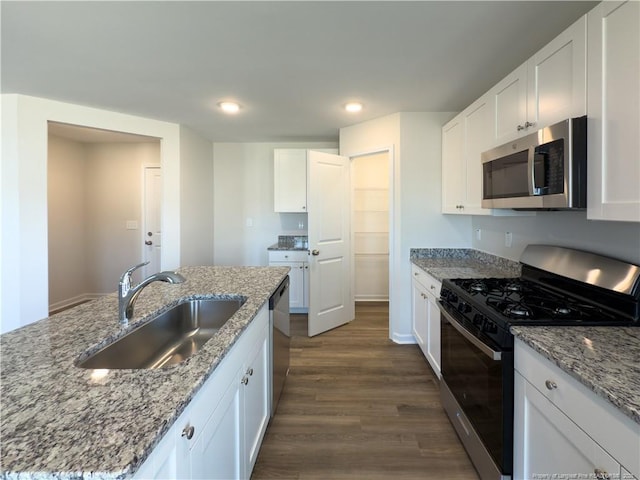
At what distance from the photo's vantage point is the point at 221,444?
3.54 feet

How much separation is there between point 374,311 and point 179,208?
2.76 meters

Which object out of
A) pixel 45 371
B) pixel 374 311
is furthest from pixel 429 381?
pixel 45 371

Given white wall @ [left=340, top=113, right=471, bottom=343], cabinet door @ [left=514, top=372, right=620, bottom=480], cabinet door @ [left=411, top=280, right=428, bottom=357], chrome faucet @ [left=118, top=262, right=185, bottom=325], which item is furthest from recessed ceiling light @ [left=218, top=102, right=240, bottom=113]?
cabinet door @ [left=514, top=372, right=620, bottom=480]

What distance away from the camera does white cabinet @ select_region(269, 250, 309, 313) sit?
4016mm

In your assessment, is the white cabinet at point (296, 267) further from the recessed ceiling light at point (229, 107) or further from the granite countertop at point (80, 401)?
the granite countertop at point (80, 401)

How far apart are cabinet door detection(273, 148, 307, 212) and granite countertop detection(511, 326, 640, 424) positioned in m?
3.23

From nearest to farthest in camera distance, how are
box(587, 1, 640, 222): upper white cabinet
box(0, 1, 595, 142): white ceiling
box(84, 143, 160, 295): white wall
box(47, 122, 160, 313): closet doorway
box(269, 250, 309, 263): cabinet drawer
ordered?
box(587, 1, 640, 222): upper white cabinet, box(0, 1, 595, 142): white ceiling, box(269, 250, 309, 263): cabinet drawer, box(47, 122, 160, 313): closet doorway, box(84, 143, 160, 295): white wall

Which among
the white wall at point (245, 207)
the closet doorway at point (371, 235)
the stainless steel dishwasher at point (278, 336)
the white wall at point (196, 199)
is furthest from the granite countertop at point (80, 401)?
the closet doorway at point (371, 235)

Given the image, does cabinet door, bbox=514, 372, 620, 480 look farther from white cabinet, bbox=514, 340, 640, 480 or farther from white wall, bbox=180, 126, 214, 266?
white wall, bbox=180, 126, 214, 266

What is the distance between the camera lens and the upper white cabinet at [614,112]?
1.08m

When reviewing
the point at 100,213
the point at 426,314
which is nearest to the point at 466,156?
the point at 426,314

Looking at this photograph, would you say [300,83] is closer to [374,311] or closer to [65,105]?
[65,105]

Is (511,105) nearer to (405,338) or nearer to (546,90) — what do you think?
(546,90)

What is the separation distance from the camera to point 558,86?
4.79ft
